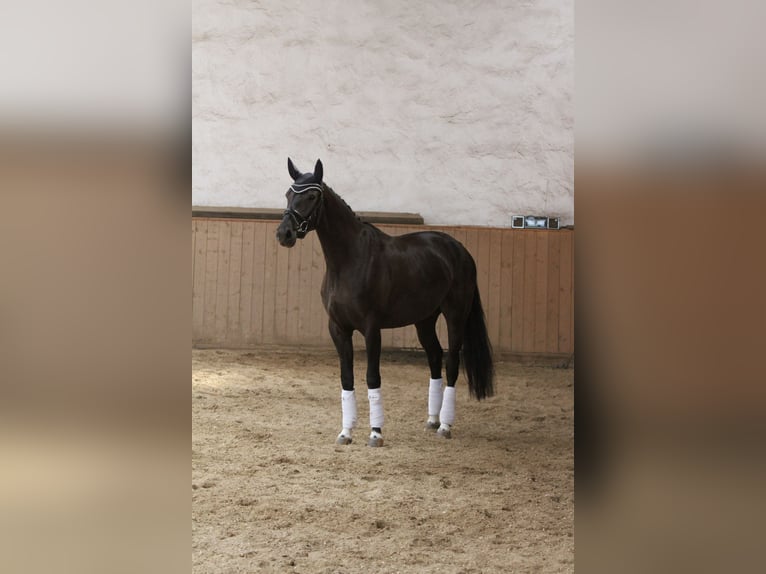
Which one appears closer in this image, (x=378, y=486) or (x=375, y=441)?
(x=378, y=486)

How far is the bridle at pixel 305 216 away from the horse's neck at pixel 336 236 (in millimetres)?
94

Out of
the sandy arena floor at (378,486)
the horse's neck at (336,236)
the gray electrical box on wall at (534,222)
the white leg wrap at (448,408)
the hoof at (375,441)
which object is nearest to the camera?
the sandy arena floor at (378,486)

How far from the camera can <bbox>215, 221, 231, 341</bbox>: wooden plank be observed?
7633 mm

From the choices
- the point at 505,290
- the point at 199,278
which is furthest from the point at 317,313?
the point at 505,290

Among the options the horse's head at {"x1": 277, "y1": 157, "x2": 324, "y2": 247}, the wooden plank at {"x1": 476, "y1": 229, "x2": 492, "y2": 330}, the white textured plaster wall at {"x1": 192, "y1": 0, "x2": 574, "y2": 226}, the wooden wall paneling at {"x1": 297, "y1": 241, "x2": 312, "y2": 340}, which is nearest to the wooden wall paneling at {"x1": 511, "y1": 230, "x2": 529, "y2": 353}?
the wooden plank at {"x1": 476, "y1": 229, "x2": 492, "y2": 330}

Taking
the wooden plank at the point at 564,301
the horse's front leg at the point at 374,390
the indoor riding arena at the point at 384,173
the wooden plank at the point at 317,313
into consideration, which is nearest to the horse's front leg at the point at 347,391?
the horse's front leg at the point at 374,390

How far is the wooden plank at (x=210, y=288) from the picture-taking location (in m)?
7.62

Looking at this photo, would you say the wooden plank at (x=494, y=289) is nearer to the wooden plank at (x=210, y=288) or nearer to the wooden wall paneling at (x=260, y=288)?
the wooden wall paneling at (x=260, y=288)

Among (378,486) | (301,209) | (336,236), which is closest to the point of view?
(378,486)

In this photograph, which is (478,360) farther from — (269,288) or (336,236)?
(269,288)

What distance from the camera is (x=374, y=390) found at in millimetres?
4211

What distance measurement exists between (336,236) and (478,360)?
4.50ft
